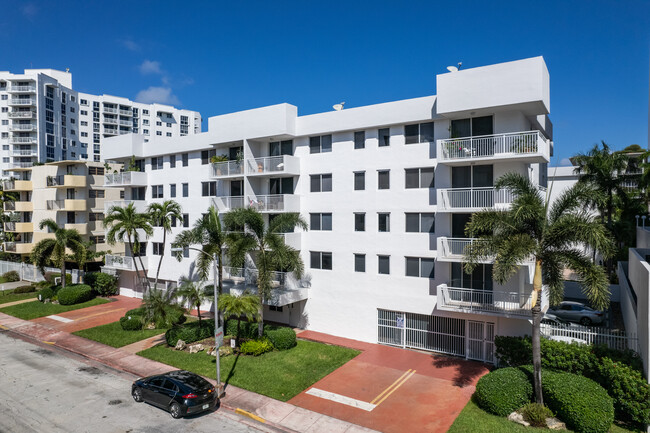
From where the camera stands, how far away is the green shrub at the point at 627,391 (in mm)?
14430

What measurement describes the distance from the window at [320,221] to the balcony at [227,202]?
5.48 metres

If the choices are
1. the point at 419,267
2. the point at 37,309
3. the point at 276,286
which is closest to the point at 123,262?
the point at 37,309

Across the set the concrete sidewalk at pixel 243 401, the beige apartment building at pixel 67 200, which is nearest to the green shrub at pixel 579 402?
the concrete sidewalk at pixel 243 401

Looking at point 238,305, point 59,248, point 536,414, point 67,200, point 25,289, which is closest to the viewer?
point 536,414

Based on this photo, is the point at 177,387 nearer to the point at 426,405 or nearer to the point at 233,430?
the point at 233,430

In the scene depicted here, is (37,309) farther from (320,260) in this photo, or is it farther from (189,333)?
(320,260)

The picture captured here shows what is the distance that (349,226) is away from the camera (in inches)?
1022

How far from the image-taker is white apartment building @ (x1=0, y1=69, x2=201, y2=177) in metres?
75.7

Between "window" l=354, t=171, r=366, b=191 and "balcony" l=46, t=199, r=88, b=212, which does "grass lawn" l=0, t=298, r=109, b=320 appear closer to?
"balcony" l=46, t=199, r=88, b=212

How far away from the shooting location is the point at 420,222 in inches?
930

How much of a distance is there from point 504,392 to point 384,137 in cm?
1494

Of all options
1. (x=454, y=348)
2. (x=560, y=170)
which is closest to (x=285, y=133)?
(x=454, y=348)

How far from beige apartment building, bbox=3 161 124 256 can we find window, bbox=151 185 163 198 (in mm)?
10977

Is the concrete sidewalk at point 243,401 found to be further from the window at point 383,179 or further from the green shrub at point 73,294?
the window at point 383,179
